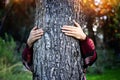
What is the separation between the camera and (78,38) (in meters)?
3.11

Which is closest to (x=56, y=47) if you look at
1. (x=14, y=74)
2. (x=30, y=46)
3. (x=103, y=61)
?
(x=30, y=46)

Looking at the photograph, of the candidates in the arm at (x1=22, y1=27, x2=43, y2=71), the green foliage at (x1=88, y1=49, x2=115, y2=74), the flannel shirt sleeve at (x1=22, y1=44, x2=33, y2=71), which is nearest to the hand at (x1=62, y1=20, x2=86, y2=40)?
the arm at (x1=22, y1=27, x2=43, y2=71)

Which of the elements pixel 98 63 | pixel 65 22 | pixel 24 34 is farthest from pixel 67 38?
pixel 24 34

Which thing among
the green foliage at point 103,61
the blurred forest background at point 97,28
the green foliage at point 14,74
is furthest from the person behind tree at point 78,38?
the green foliage at point 103,61

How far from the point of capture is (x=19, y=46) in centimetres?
1560

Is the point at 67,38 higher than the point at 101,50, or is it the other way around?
the point at 67,38

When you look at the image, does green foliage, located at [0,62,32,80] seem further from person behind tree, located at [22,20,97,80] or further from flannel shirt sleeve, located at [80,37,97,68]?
flannel shirt sleeve, located at [80,37,97,68]

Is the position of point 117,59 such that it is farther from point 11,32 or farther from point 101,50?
point 11,32

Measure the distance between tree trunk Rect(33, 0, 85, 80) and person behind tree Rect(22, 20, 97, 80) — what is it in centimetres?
4

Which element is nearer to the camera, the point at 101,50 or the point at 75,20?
the point at 75,20

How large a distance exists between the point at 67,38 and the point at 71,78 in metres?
0.35

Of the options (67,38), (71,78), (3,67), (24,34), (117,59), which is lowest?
(117,59)

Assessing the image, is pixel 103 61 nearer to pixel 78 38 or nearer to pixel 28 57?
pixel 28 57

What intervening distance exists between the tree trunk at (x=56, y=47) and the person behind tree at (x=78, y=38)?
40mm
